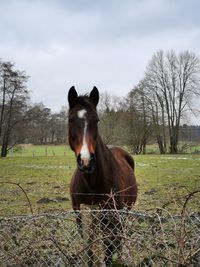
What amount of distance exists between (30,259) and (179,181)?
12.4m

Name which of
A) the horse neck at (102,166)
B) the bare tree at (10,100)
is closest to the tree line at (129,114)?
the bare tree at (10,100)

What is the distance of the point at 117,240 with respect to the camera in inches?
132

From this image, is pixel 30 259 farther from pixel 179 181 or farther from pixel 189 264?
pixel 179 181

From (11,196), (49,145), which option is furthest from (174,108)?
(11,196)

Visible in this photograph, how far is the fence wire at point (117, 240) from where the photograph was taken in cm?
248

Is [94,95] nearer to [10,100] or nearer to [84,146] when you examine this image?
[84,146]

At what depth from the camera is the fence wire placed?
2.48 m

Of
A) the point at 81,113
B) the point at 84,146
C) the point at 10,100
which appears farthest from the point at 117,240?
the point at 10,100

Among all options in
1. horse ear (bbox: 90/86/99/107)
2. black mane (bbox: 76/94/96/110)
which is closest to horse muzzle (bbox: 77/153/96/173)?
black mane (bbox: 76/94/96/110)

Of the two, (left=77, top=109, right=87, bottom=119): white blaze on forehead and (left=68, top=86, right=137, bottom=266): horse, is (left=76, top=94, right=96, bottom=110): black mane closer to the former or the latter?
(left=68, top=86, right=137, bottom=266): horse

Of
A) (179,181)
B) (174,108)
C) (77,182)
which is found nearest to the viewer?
(77,182)

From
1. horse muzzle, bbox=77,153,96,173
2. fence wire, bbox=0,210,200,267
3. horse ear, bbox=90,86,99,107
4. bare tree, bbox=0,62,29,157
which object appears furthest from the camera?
bare tree, bbox=0,62,29,157

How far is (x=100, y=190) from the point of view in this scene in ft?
15.1

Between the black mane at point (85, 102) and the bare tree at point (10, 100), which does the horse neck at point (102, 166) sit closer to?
the black mane at point (85, 102)
